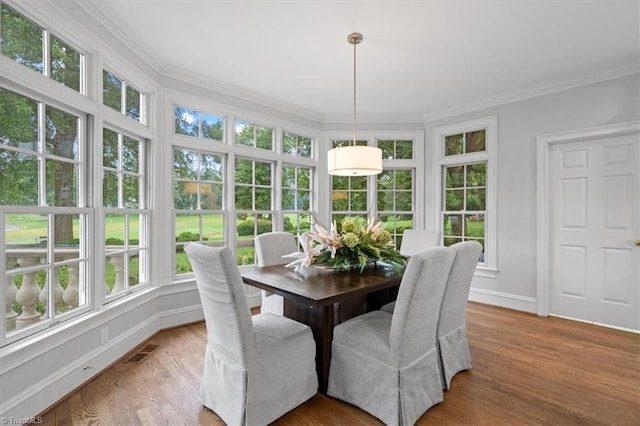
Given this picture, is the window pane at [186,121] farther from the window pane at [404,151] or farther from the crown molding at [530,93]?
the crown molding at [530,93]

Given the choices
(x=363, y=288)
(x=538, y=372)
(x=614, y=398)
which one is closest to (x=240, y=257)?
(x=363, y=288)

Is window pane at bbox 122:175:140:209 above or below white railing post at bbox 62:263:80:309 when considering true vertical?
above

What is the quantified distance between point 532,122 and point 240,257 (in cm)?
398

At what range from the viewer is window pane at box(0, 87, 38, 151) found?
5.86 ft

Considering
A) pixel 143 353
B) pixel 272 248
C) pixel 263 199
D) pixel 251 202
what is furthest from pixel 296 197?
pixel 143 353

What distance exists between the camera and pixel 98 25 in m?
2.37

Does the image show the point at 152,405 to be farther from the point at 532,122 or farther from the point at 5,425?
the point at 532,122

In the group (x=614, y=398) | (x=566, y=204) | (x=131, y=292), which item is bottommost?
(x=614, y=398)

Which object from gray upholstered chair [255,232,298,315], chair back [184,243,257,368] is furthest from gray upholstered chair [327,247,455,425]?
gray upholstered chair [255,232,298,315]

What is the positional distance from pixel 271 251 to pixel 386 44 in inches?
84.8

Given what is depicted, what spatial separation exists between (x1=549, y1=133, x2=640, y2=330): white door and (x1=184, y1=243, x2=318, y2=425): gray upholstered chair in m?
3.40

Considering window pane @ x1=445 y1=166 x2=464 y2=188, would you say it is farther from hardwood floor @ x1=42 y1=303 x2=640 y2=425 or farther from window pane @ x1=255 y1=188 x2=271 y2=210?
window pane @ x1=255 y1=188 x2=271 y2=210

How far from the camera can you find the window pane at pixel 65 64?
2074 mm

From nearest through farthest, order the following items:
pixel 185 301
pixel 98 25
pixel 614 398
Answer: pixel 614 398 < pixel 98 25 < pixel 185 301
